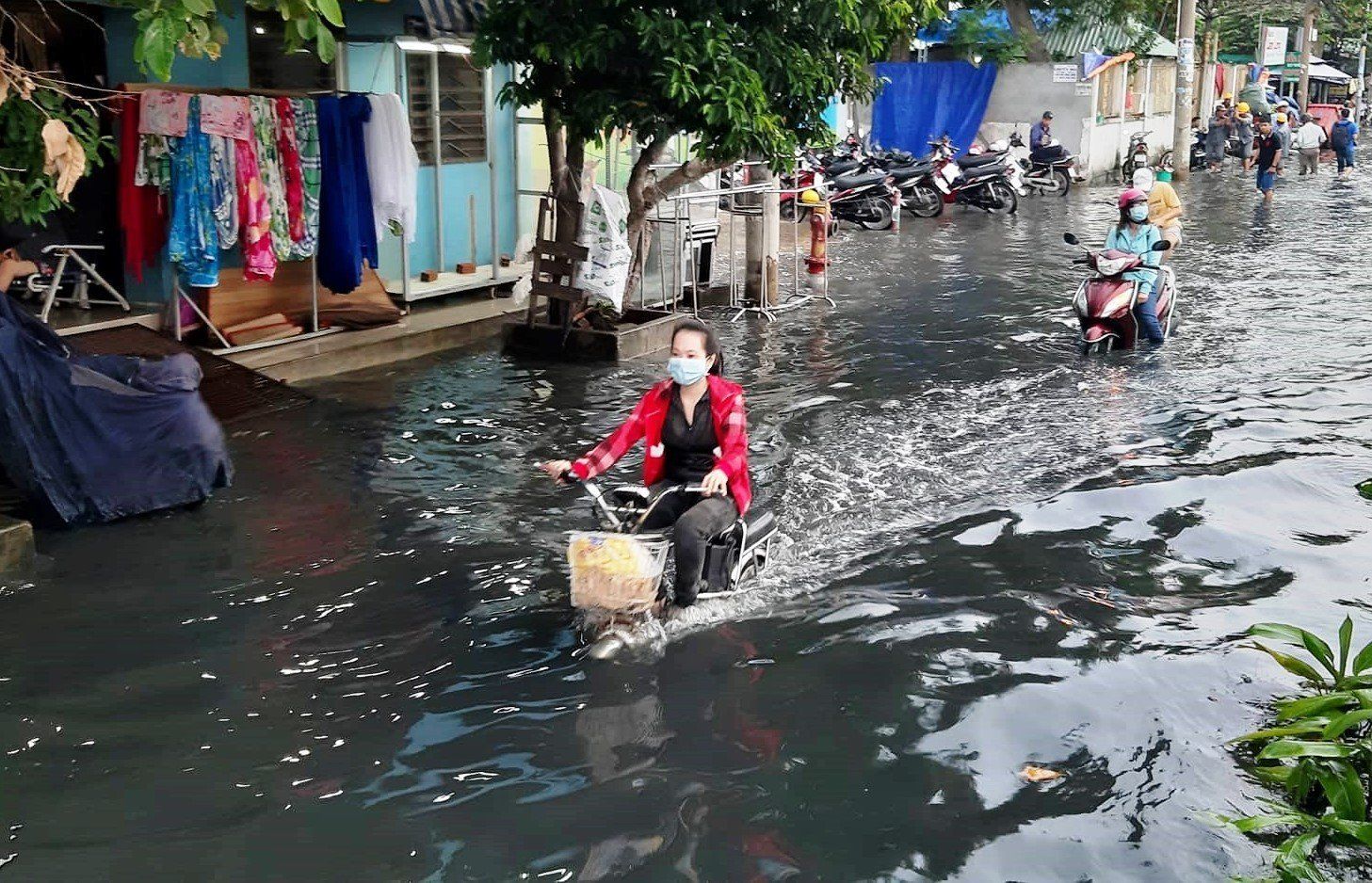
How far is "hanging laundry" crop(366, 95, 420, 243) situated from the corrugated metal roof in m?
23.4

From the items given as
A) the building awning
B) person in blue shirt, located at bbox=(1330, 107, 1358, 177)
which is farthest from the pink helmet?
person in blue shirt, located at bbox=(1330, 107, 1358, 177)

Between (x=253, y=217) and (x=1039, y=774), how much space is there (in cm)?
767

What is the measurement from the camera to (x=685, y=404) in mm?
6090

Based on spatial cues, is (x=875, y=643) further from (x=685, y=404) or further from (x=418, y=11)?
(x=418, y=11)

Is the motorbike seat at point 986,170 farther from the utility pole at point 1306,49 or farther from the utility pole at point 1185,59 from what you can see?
the utility pole at point 1306,49

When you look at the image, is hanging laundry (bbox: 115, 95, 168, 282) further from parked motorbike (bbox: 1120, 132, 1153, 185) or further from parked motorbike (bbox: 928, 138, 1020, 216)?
parked motorbike (bbox: 1120, 132, 1153, 185)

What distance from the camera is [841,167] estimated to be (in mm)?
24484

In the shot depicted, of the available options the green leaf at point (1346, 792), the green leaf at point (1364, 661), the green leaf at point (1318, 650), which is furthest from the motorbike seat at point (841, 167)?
the green leaf at point (1346, 792)

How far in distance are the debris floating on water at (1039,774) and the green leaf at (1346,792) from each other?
82 centimetres

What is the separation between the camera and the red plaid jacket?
5906 mm

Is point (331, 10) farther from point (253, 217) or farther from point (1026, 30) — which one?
point (1026, 30)

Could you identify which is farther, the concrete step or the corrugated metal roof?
the corrugated metal roof

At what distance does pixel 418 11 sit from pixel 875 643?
8405 millimetres

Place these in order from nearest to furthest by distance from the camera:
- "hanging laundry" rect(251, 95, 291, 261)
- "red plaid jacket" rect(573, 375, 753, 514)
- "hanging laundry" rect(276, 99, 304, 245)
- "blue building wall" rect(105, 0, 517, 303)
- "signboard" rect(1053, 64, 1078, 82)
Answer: "red plaid jacket" rect(573, 375, 753, 514) → "hanging laundry" rect(251, 95, 291, 261) → "blue building wall" rect(105, 0, 517, 303) → "hanging laundry" rect(276, 99, 304, 245) → "signboard" rect(1053, 64, 1078, 82)
